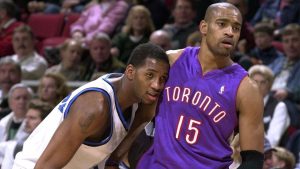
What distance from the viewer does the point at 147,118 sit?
480 cm

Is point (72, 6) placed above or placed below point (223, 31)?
below

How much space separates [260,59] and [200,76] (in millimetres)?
4044

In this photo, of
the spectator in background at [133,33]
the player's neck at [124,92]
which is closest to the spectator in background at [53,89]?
the spectator in background at [133,33]

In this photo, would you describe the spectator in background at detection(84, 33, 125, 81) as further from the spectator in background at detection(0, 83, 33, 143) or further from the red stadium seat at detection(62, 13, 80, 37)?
the red stadium seat at detection(62, 13, 80, 37)

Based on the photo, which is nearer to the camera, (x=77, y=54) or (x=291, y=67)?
(x=291, y=67)

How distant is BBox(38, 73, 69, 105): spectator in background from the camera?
24.9 feet

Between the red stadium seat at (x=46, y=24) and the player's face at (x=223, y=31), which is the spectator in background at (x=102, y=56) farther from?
the player's face at (x=223, y=31)

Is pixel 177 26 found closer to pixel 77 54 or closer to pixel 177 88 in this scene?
pixel 77 54

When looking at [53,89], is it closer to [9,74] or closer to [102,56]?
[9,74]

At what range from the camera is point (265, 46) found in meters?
8.28

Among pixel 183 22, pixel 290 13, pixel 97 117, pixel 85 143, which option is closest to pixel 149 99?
pixel 97 117

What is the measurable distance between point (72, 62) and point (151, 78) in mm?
4446

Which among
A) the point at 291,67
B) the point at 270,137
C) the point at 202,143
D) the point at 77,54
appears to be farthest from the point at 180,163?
the point at 77,54

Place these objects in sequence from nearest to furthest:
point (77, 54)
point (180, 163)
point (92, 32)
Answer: point (180, 163)
point (77, 54)
point (92, 32)
